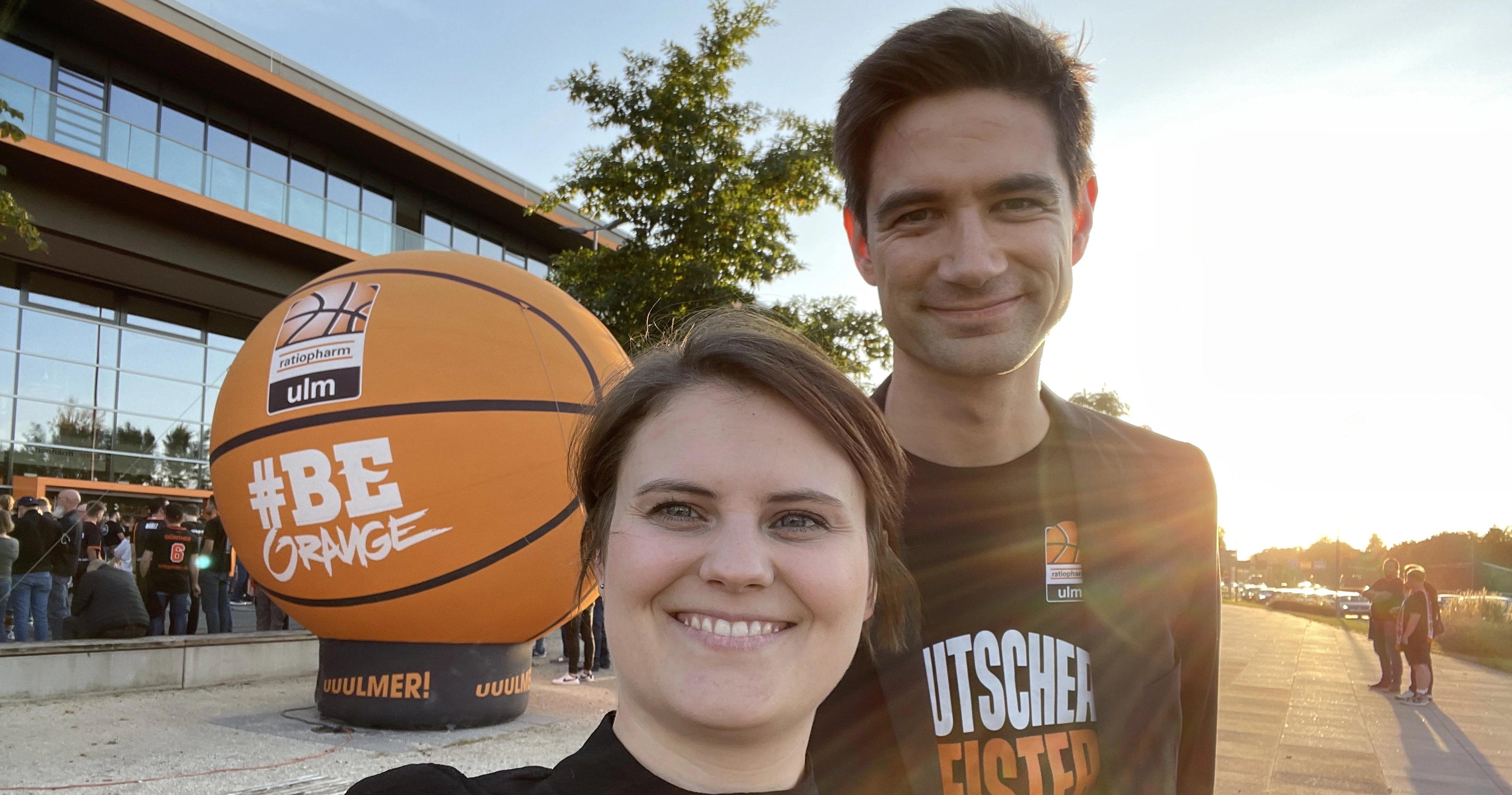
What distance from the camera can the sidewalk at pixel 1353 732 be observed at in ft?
24.8

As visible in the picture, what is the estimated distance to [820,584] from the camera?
146 cm

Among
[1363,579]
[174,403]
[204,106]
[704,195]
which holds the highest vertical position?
[204,106]

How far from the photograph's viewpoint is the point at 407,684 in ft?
22.2

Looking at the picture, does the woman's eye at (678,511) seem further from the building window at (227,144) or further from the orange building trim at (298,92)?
the building window at (227,144)

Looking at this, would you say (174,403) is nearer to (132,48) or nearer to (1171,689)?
(132,48)

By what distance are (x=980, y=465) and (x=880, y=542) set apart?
0.43 m

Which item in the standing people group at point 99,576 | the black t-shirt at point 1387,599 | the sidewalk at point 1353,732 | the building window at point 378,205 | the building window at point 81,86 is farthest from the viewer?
the building window at point 378,205

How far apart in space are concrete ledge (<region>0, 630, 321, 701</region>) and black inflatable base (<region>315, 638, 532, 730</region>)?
3.41 ft

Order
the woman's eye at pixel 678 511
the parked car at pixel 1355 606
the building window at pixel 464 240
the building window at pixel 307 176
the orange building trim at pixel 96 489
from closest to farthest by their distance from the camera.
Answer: the woman's eye at pixel 678 511
the orange building trim at pixel 96 489
the building window at pixel 307 176
the building window at pixel 464 240
the parked car at pixel 1355 606

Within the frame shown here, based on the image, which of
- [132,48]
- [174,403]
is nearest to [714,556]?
[132,48]

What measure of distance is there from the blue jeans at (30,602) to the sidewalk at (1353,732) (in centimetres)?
1190

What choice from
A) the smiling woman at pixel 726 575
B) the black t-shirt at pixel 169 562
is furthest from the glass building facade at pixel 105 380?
the smiling woman at pixel 726 575

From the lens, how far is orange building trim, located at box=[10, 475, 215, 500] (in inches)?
766

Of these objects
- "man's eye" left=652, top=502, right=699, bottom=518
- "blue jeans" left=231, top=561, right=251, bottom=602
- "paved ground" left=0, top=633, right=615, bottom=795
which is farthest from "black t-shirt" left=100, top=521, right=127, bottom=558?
"man's eye" left=652, top=502, right=699, bottom=518
